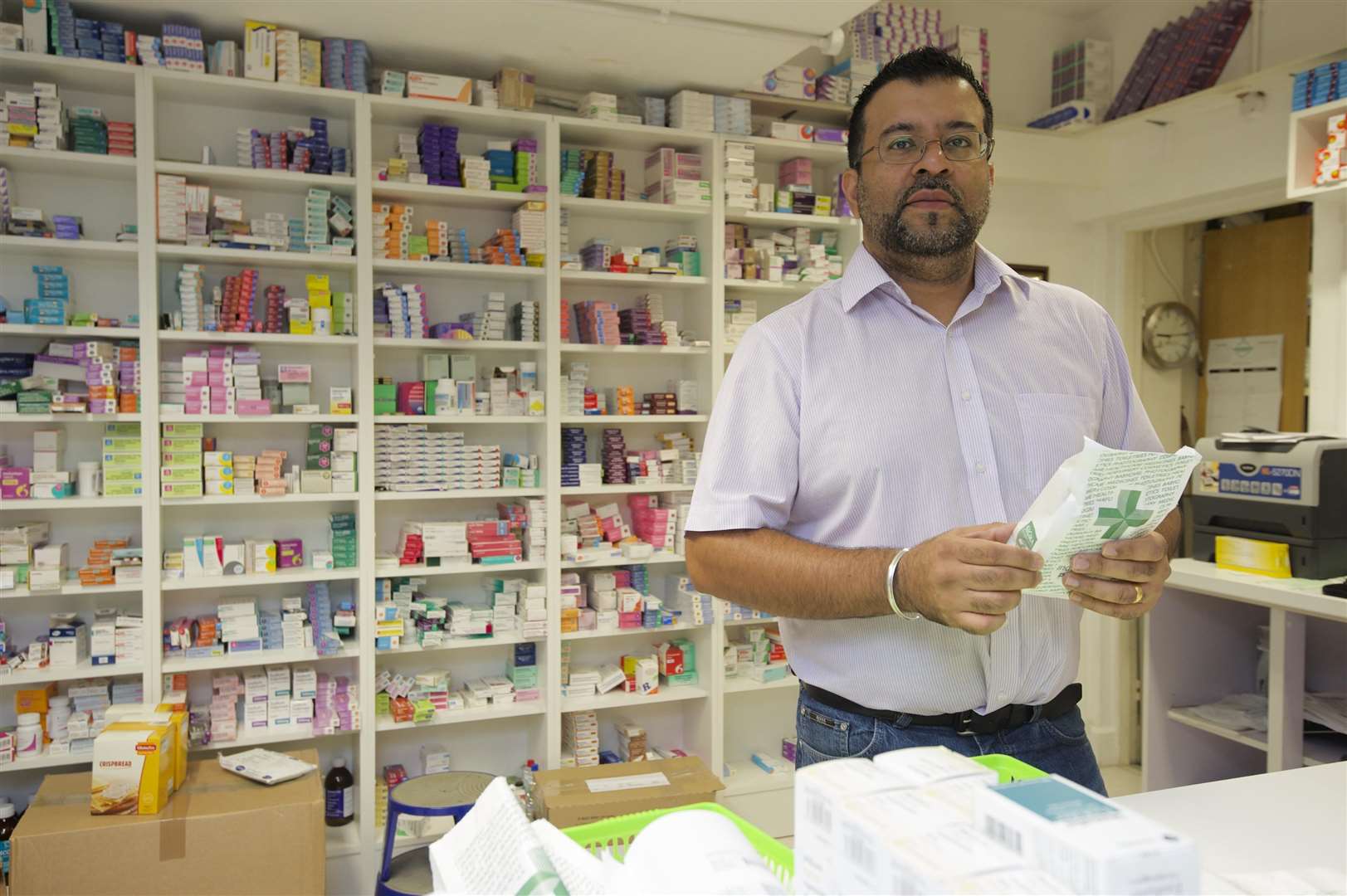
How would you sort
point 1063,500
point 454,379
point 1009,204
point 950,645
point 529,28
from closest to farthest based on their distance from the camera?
point 1063,500
point 950,645
point 529,28
point 454,379
point 1009,204

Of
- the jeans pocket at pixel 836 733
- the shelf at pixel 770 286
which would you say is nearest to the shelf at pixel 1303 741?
the jeans pocket at pixel 836 733

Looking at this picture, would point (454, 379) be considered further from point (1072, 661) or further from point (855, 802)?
point (855, 802)

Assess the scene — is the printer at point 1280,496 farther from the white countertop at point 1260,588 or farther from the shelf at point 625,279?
the shelf at point 625,279

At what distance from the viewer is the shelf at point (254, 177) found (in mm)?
3635

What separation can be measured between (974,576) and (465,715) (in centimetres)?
321

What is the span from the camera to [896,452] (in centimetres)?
167

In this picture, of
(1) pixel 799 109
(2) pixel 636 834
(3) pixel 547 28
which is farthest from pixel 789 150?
(2) pixel 636 834

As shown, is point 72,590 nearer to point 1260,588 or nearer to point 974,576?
point 974,576

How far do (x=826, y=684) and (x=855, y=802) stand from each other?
2.94 feet

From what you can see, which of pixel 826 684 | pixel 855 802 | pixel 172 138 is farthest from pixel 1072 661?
pixel 172 138

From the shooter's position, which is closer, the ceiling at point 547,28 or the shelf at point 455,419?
the ceiling at point 547,28

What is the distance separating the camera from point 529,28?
3.67m

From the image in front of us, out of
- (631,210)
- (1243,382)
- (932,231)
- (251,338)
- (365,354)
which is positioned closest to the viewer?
(932,231)

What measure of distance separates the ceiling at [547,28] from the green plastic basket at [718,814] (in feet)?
9.92
